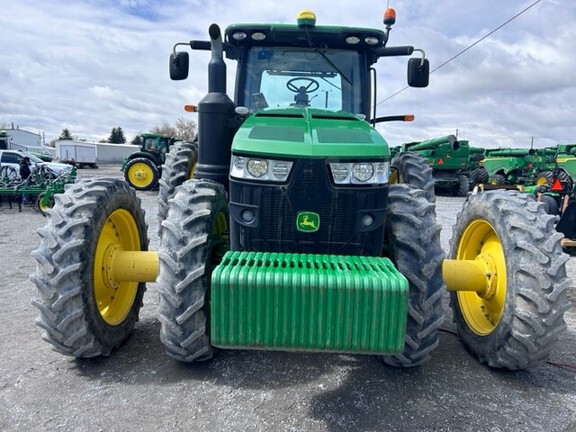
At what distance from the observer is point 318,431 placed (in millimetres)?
2441

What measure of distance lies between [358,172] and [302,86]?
5.46ft

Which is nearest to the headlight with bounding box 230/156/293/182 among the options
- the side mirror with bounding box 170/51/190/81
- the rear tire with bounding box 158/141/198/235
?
the side mirror with bounding box 170/51/190/81

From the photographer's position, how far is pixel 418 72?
158 inches

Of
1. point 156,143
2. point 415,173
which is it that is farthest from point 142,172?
point 415,173

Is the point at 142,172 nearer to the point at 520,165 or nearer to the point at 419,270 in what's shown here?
the point at 419,270

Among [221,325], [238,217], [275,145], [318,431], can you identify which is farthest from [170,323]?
[275,145]

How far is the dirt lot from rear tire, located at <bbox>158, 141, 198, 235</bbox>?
1932 millimetres

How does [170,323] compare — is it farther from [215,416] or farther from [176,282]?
[215,416]

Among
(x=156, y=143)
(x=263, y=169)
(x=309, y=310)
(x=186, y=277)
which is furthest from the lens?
(x=156, y=143)

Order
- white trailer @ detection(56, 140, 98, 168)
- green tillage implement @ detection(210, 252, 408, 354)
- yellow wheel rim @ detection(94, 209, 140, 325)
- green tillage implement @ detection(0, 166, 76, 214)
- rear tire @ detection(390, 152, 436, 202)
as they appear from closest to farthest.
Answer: green tillage implement @ detection(210, 252, 408, 354) → yellow wheel rim @ detection(94, 209, 140, 325) → rear tire @ detection(390, 152, 436, 202) → green tillage implement @ detection(0, 166, 76, 214) → white trailer @ detection(56, 140, 98, 168)

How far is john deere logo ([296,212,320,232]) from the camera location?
2.79 metres

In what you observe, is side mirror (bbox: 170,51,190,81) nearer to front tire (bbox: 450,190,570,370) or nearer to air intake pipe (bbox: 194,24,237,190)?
air intake pipe (bbox: 194,24,237,190)

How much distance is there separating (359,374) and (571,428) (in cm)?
128

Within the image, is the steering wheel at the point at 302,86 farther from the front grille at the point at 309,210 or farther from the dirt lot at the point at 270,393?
the dirt lot at the point at 270,393
